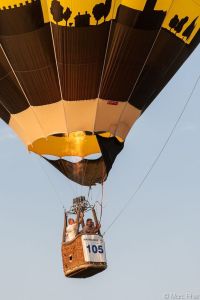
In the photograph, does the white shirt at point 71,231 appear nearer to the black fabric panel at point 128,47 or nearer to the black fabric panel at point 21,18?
the black fabric panel at point 128,47

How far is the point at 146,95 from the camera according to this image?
792 inches

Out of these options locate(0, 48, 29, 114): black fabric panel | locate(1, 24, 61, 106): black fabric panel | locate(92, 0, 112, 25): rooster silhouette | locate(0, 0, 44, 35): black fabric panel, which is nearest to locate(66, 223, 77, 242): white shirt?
locate(1, 24, 61, 106): black fabric panel

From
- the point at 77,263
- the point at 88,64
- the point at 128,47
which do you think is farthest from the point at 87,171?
the point at 128,47

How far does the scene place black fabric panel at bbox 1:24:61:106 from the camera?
18.9m

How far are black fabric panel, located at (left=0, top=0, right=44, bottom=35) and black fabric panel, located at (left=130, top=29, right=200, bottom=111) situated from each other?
2.34 m

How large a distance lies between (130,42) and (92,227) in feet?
11.7

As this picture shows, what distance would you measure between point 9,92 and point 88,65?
178 cm

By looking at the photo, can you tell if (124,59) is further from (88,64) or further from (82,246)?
(82,246)

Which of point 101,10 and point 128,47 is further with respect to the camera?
point 128,47

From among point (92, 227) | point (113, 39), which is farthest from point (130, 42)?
point (92, 227)

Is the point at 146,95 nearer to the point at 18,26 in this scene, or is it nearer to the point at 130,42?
the point at 130,42

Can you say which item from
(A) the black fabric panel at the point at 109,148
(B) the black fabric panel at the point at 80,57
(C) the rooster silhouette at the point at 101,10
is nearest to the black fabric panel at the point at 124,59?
(B) the black fabric panel at the point at 80,57

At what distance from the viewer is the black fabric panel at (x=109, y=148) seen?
64.8ft

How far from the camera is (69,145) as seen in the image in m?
20.6
